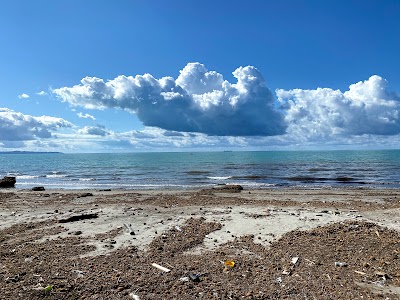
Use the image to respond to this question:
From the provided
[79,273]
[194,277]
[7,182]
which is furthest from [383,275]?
[7,182]

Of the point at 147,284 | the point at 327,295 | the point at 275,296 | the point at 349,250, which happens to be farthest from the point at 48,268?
the point at 349,250

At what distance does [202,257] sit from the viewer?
850 centimetres

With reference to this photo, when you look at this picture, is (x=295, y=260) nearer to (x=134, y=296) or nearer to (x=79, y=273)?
(x=134, y=296)

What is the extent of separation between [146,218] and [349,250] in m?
8.27

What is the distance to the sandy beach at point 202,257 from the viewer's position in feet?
21.3

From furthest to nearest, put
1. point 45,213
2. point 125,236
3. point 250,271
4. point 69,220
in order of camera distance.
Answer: point 45,213
point 69,220
point 125,236
point 250,271

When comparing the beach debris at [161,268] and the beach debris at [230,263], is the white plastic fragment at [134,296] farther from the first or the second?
the beach debris at [230,263]

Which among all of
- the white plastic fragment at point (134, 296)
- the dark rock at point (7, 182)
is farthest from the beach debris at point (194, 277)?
the dark rock at point (7, 182)

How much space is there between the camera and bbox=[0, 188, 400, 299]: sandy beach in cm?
650

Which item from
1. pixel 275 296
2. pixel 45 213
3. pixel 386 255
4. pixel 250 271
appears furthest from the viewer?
pixel 45 213

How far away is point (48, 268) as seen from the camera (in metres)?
7.67

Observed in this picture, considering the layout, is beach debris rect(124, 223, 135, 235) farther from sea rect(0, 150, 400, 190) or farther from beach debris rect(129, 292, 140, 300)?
sea rect(0, 150, 400, 190)

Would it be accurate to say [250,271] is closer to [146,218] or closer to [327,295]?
[327,295]

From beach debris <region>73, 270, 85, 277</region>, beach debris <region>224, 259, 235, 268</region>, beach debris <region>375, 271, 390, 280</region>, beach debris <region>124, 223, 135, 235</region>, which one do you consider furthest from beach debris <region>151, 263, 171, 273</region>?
beach debris <region>375, 271, 390, 280</region>
